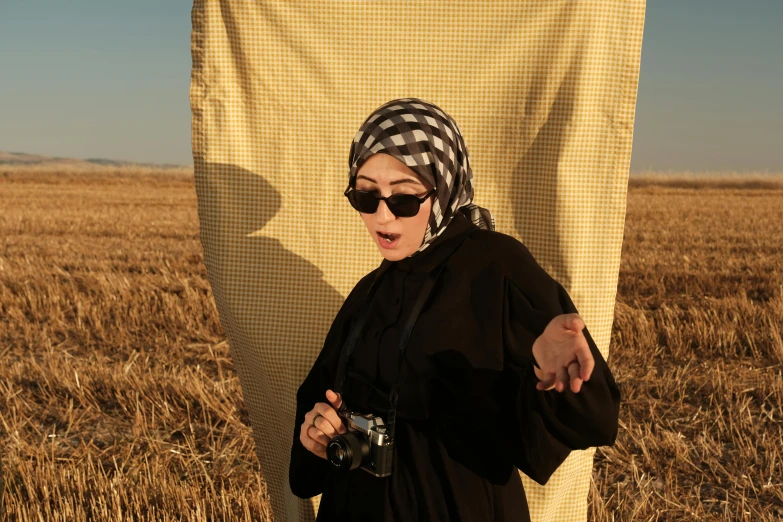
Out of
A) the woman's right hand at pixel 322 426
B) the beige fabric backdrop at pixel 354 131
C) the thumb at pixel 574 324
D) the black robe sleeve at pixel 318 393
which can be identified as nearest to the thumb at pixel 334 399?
the woman's right hand at pixel 322 426

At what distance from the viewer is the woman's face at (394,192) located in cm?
179

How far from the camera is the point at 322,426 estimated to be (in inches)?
71.6

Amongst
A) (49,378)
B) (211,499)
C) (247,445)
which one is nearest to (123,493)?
(211,499)

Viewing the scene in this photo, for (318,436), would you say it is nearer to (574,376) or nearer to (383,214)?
(383,214)

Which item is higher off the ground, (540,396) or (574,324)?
(574,324)

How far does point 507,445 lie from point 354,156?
70cm

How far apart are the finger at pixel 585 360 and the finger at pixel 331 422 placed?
61 cm

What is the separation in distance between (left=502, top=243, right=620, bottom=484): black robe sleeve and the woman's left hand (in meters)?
0.07

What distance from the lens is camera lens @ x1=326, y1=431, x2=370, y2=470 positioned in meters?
1.73

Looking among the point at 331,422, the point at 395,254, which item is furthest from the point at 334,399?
the point at 395,254

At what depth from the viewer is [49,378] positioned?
558cm

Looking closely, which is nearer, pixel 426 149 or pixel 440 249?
pixel 426 149

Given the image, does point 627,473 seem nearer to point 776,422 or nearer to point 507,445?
point 776,422

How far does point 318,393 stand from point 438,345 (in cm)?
44
